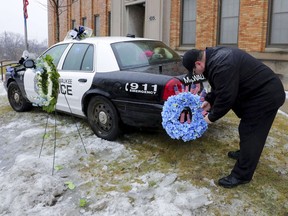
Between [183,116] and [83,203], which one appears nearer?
[83,203]

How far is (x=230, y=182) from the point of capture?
3.91 m

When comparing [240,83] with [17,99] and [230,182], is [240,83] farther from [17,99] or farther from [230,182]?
[17,99]

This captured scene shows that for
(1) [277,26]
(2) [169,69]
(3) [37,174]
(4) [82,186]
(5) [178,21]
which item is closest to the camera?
(4) [82,186]

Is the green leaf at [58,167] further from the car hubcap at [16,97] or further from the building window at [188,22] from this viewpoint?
the building window at [188,22]

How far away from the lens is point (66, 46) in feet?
21.4

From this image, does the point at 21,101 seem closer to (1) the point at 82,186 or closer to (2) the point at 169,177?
(1) the point at 82,186

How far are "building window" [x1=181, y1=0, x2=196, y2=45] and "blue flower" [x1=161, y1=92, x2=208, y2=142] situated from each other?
9.50 metres

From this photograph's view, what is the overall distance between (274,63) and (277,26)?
1082 millimetres

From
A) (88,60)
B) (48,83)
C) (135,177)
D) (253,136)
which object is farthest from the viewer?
(88,60)

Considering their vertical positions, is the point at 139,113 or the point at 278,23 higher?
the point at 278,23

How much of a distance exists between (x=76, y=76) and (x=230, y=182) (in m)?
3.18

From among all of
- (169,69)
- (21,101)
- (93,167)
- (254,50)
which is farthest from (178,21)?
(93,167)

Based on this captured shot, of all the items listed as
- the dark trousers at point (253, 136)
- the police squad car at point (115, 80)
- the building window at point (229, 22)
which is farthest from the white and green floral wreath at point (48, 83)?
the building window at point (229, 22)

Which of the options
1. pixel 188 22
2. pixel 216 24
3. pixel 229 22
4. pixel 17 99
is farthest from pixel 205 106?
pixel 188 22
